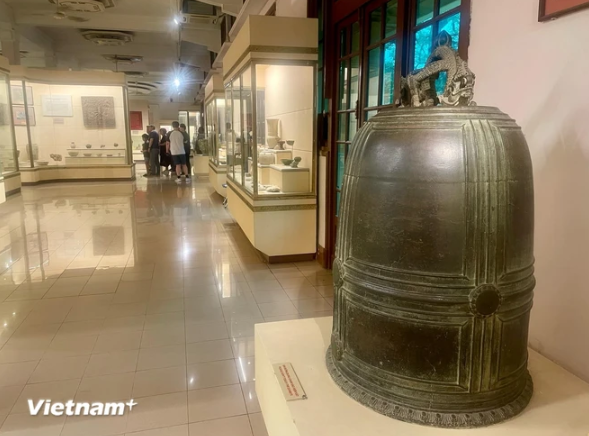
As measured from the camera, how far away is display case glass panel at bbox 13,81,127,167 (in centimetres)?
1215

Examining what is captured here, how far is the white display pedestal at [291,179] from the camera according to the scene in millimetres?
4883

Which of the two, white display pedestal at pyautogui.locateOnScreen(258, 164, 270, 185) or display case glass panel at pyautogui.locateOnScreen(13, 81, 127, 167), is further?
display case glass panel at pyautogui.locateOnScreen(13, 81, 127, 167)

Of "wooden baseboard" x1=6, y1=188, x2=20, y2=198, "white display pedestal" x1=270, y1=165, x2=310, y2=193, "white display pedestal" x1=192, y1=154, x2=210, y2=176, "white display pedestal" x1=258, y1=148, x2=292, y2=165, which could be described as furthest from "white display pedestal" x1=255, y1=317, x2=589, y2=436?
"white display pedestal" x1=192, y1=154, x2=210, y2=176

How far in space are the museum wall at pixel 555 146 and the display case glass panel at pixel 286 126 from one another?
10.0 ft

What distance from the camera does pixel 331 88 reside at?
4.45 meters

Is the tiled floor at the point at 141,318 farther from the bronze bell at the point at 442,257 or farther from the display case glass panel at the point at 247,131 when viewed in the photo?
the bronze bell at the point at 442,257

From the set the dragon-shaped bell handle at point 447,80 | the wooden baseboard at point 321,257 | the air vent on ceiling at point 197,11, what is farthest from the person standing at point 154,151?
the dragon-shaped bell handle at point 447,80

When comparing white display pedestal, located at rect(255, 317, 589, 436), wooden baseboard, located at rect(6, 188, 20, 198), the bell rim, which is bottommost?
wooden baseboard, located at rect(6, 188, 20, 198)

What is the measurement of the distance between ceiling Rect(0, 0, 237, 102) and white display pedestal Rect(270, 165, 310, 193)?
352 centimetres

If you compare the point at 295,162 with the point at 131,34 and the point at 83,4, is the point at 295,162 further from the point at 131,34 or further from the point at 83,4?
the point at 131,34

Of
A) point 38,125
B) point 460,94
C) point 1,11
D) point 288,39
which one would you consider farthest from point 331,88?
point 38,125

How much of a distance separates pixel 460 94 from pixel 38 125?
13.4 metres

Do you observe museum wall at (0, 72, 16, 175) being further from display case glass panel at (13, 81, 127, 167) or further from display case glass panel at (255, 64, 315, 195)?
display case glass panel at (255, 64, 315, 195)

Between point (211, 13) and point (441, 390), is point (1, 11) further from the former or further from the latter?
point (441, 390)
